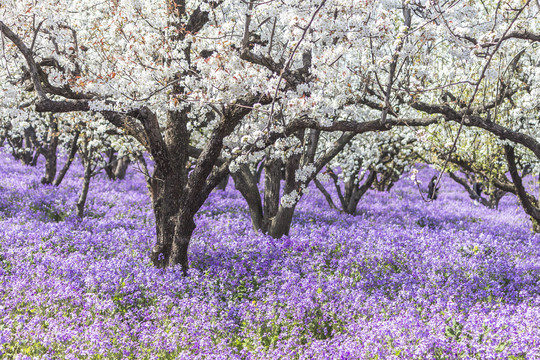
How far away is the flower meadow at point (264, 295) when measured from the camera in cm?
586

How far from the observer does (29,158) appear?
85.4ft

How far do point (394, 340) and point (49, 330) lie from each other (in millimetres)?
4624

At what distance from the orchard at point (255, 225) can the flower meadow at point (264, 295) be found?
0.04 meters

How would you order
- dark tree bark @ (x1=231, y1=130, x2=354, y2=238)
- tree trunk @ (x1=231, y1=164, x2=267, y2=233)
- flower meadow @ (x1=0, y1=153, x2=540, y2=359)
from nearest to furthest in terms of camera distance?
flower meadow @ (x1=0, y1=153, x2=540, y2=359) → dark tree bark @ (x1=231, y1=130, x2=354, y2=238) → tree trunk @ (x1=231, y1=164, x2=267, y2=233)

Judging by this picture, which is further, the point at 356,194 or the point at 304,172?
the point at 356,194

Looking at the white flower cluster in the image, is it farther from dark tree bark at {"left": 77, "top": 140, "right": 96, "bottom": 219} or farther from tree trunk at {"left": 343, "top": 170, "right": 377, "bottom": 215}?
tree trunk at {"left": 343, "top": 170, "right": 377, "bottom": 215}

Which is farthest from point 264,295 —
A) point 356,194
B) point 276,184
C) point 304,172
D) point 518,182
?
point 356,194

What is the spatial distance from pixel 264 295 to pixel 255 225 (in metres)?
4.43

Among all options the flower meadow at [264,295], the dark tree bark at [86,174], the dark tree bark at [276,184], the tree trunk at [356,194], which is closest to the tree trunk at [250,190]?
the dark tree bark at [276,184]

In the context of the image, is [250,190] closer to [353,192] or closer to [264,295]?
[264,295]

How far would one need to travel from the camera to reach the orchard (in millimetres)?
6078

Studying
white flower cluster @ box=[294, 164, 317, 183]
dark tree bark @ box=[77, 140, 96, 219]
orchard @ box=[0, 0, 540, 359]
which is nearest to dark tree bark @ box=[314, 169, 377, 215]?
orchard @ box=[0, 0, 540, 359]

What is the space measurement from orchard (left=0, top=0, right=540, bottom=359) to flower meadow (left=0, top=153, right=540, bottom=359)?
0.04 m

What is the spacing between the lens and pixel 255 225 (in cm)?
1240
